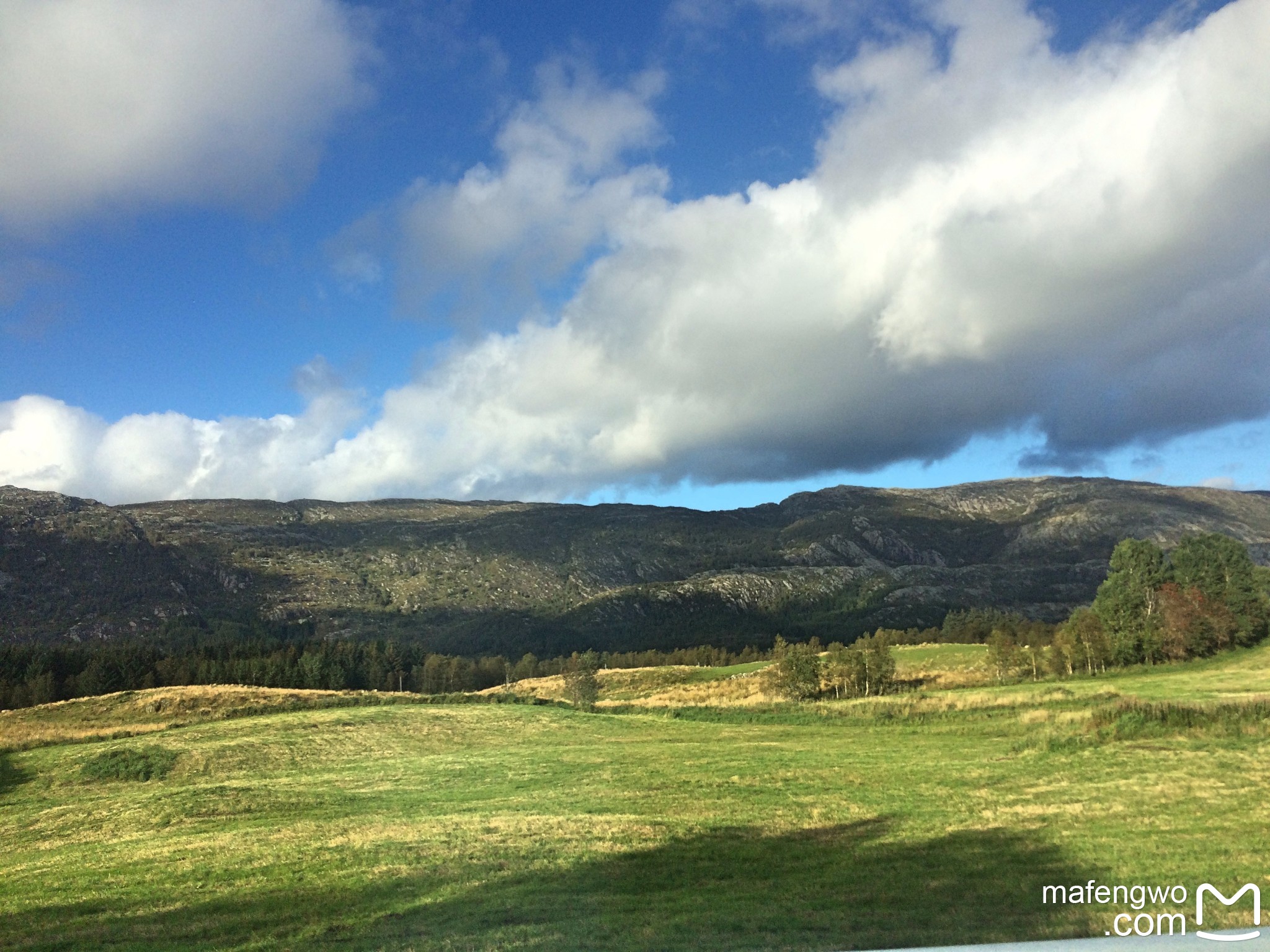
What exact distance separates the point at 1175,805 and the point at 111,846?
28.0 m

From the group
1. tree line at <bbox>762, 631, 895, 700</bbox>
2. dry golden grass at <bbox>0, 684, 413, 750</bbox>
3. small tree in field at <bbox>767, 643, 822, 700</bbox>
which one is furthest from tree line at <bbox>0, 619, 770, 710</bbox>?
tree line at <bbox>762, 631, 895, 700</bbox>

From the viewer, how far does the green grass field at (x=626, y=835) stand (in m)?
13.8

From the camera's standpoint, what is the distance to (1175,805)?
18812mm

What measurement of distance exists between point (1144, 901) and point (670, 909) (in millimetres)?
7818

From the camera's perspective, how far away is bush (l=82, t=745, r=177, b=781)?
35.6 m

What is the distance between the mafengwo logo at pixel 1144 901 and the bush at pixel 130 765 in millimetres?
36696

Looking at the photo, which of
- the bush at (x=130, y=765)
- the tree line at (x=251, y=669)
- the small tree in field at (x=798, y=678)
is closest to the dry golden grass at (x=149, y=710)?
the bush at (x=130, y=765)

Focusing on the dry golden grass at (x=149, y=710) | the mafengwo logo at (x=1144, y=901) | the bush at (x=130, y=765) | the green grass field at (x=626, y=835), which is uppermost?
the mafengwo logo at (x=1144, y=901)

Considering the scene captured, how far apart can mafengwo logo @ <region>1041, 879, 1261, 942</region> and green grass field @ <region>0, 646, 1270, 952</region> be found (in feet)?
1.49

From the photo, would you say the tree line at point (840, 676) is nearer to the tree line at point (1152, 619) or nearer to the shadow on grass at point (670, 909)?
the tree line at point (1152, 619)

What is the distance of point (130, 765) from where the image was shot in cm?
3659

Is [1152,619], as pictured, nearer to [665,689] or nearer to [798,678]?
[798,678]

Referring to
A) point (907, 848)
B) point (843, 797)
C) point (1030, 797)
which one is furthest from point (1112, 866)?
point (843, 797)

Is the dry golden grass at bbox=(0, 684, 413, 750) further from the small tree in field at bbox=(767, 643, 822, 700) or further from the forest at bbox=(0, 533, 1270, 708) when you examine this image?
the small tree in field at bbox=(767, 643, 822, 700)
